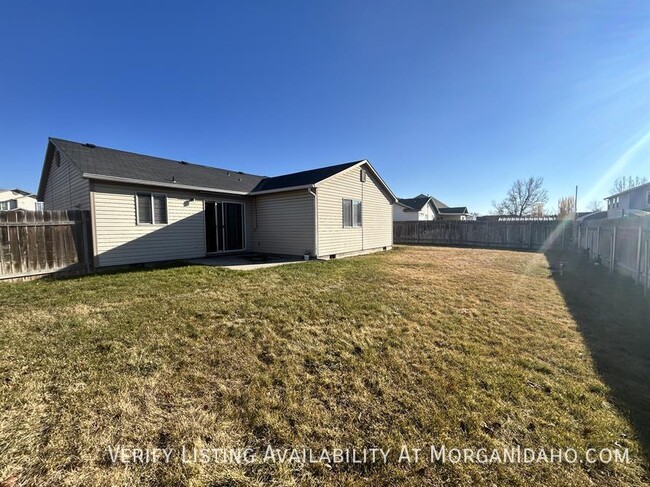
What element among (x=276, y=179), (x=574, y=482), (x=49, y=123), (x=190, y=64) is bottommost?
(x=574, y=482)

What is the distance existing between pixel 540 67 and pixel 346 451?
468 inches

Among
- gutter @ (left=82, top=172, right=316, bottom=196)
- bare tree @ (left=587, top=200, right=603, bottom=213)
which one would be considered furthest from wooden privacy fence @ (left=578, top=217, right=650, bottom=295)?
bare tree @ (left=587, top=200, right=603, bottom=213)

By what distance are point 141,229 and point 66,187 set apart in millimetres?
3308

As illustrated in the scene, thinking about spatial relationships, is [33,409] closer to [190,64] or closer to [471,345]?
[471,345]

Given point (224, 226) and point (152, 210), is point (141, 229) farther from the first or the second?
point (224, 226)

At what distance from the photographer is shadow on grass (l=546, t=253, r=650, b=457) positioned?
2.42m

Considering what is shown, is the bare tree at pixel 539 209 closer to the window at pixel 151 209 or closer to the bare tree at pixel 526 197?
the bare tree at pixel 526 197

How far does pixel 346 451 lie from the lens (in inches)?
72.7

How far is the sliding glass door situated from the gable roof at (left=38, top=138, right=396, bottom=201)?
2.62 ft

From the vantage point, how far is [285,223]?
10938 millimetres

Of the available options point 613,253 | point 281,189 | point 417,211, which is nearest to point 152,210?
point 281,189

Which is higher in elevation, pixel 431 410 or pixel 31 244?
pixel 31 244

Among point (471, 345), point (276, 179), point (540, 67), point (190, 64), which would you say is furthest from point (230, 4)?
point (471, 345)

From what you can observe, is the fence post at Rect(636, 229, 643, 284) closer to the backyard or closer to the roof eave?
the backyard
